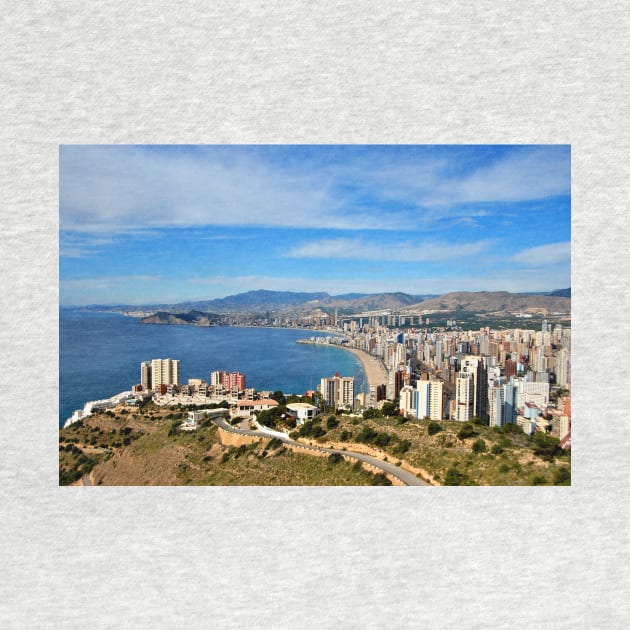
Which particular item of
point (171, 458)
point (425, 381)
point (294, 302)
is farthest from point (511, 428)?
point (171, 458)

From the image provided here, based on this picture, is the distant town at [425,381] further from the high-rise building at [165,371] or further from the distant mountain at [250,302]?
Answer: the distant mountain at [250,302]

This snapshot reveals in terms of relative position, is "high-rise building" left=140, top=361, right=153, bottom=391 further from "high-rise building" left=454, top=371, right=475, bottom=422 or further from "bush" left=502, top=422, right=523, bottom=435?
"bush" left=502, top=422, right=523, bottom=435

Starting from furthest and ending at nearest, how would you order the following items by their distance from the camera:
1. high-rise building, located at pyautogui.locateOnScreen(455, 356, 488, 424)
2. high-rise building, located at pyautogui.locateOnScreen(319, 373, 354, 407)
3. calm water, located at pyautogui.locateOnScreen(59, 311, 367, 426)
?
high-rise building, located at pyautogui.locateOnScreen(319, 373, 354, 407) → high-rise building, located at pyautogui.locateOnScreen(455, 356, 488, 424) → calm water, located at pyautogui.locateOnScreen(59, 311, 367, 426)

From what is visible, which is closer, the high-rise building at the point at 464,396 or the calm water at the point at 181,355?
the calm water at the point at 181,355

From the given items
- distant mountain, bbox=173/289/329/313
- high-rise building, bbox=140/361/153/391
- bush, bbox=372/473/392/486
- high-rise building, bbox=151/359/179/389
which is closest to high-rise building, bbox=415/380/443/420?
bush, bbox=372/473/392/486

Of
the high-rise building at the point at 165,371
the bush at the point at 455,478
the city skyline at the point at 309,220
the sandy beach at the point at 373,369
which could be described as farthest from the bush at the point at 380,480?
the high-rise building at the point at 165,371

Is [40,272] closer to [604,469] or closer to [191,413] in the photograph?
[191,413]
